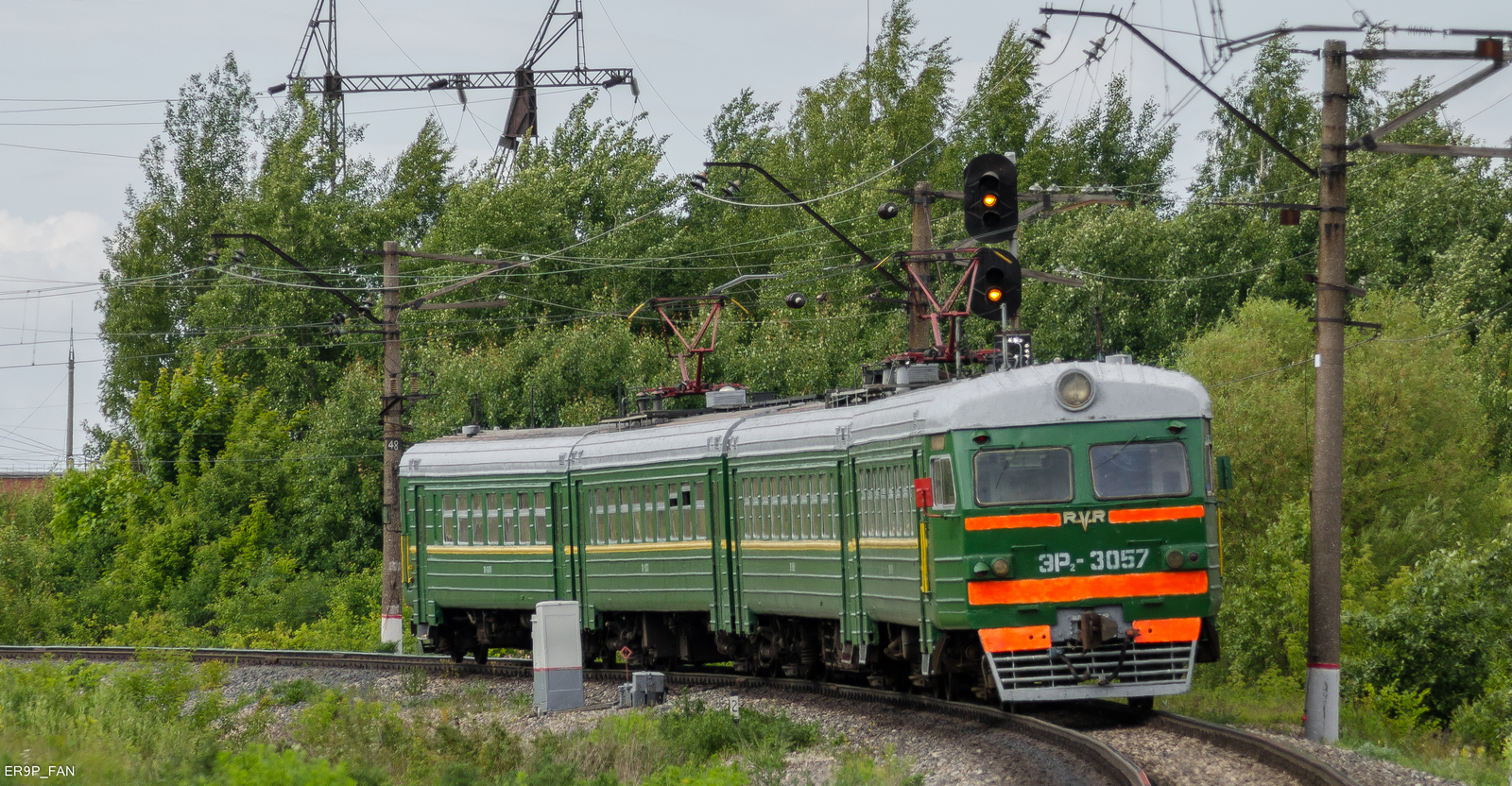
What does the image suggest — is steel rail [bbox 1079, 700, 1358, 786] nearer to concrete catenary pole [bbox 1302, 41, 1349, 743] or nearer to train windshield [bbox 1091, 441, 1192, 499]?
train windshield [bbox 1091, 441, 1192, 499]

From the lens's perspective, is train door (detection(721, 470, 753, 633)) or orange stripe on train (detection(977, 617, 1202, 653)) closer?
orange stripe on train (detection(977, 617, 1202, 653))

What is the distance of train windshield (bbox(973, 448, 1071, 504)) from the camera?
14477 millimetres

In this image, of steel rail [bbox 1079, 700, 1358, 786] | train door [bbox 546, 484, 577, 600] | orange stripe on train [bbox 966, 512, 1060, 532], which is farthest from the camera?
train door [bbox 546, 484, 577, 600]

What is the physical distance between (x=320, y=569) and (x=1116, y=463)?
1332 inches

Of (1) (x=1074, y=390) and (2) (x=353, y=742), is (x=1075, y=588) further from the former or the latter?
(2) (x=353, y=742)

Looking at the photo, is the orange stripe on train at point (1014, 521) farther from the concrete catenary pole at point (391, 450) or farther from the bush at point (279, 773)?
Answer: the concrete catenary pole at point (391, 450)

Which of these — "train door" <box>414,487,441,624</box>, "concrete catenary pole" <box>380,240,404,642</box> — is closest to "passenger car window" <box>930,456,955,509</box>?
"train door" <box>414,487,441,624</box>

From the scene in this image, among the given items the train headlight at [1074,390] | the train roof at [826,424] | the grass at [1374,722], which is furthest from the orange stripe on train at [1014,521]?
the grass at [1374,722]

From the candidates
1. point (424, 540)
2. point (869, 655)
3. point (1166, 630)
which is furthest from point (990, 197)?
point (424, 540)

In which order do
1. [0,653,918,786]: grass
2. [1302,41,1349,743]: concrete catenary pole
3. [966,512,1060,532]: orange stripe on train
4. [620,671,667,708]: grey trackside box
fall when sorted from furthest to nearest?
[620,671,667,708]: grey trackside box
[1302,41,1349,743]: concrete catenary pole
[966,512,1060,532]: orange stripe on train
[0,653,918,786]: grass

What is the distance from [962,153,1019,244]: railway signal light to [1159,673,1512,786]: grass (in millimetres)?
4710

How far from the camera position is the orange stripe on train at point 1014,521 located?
47.2 ft

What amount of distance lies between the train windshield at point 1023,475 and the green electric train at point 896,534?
2 cm

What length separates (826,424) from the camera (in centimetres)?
1802
